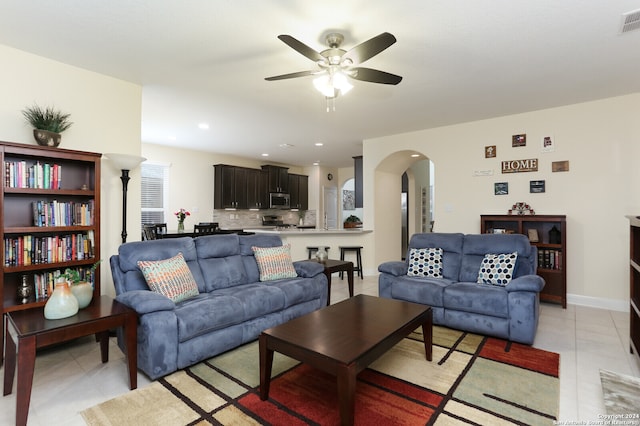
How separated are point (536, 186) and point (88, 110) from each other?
560 centimetres

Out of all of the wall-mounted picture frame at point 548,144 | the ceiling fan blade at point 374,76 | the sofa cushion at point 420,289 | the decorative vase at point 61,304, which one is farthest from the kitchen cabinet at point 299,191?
the decorative vase at point 61,304

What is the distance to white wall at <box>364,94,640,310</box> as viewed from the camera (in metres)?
4.04

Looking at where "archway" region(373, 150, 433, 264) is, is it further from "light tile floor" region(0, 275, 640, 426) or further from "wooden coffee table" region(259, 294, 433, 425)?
"wooden coffee table" region(259, 294, 433, 425)

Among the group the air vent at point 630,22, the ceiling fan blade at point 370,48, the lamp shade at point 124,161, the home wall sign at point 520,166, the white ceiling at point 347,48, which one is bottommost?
the lamp shade at point 124,161

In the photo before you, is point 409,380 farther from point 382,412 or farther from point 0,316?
point 0,316

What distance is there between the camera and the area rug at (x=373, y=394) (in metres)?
1.91

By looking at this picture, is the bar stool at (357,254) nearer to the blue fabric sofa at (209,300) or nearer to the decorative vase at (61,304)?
the blue fabric sofa at (209,300)

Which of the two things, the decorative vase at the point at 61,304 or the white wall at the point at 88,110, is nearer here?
the decorative vase at the point at 61,304

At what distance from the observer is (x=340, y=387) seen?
172cm

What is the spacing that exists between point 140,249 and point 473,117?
4668mm

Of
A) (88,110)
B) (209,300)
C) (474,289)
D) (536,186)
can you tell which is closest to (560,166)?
(536,186)

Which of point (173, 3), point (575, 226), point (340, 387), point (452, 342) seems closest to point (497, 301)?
point (452, 342)

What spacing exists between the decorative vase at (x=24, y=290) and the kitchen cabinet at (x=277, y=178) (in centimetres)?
591

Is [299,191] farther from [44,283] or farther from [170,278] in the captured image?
[44,283]
